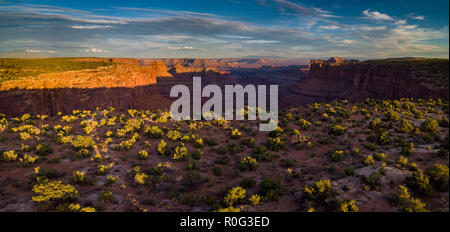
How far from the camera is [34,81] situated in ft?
125

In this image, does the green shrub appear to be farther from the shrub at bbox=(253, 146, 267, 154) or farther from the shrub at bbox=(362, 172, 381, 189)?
the shrub at bbox=(362, 172, 381, 189)

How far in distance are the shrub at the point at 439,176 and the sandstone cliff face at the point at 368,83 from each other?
117ft

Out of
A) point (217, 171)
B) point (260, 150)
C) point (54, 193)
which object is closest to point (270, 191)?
point (217, 171)

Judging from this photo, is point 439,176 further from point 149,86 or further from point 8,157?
point 149,86

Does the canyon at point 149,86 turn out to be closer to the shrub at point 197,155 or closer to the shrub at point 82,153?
the shrub at point 82,153

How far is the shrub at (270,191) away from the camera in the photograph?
9711 mm

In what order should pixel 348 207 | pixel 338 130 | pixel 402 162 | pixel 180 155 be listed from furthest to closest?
pixel 338 130
pixel 180 155
pixel 402 162
pixel 348 207

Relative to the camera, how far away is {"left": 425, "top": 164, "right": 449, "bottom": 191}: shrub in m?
8.26

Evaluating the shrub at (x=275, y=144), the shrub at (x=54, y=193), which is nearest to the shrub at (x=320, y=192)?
the shrub at (x=275, y=144)

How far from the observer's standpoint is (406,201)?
765 cm

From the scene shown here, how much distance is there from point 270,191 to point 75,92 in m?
50.1

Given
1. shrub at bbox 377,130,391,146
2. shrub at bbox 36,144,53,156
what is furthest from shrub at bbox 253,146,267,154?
shrub at bbox 36,144,53,156
